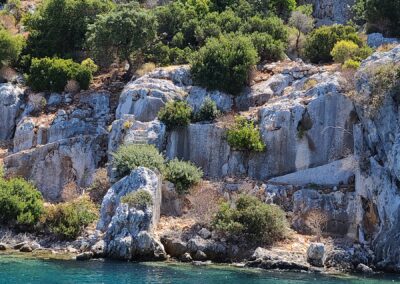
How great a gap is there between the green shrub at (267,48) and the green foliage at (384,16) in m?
8.98

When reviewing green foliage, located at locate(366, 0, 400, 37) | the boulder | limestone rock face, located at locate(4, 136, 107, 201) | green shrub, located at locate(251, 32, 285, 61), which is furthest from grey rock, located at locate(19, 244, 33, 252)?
green foliage, located at locate(366, 0, 400, 37)

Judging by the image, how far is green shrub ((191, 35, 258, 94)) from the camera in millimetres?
A: 44281

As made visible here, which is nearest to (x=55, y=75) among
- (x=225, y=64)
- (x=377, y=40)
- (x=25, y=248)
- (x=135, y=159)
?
(x=225, y=64)

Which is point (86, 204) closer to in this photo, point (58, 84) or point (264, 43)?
point (58, 84)

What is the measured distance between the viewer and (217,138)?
40.9 metres

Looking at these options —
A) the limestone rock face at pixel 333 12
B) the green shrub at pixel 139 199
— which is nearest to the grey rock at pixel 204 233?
the green shrub at pixel 139 199

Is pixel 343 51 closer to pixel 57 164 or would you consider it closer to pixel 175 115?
pixel 175 115

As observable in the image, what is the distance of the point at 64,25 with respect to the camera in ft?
177

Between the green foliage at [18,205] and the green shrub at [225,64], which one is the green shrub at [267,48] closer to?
the green shrub at [225,64]

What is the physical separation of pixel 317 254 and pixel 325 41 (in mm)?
21194

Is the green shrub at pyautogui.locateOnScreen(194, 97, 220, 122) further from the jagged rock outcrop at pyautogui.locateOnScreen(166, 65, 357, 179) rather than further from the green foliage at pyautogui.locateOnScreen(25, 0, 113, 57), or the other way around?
the green foliage at pyautogui.locateOnScreen(25, 0, 113, 57)

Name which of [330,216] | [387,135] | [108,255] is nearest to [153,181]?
[108,255]

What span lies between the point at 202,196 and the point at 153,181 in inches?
124

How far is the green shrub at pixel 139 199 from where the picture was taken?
3381 centimetres
